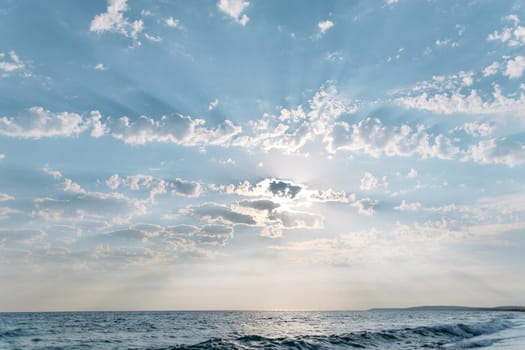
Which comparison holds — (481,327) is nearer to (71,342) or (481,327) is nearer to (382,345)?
(382,345)

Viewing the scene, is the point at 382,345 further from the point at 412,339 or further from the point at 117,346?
the point at 117,346

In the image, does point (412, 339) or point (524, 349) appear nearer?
point (524, 349)

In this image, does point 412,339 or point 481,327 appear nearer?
point 412,339

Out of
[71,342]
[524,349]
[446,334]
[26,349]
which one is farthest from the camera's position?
[446,334]

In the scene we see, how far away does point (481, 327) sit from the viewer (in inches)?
2281

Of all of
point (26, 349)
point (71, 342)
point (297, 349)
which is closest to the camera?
point (297, 349)

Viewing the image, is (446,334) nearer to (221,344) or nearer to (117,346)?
(221,344)

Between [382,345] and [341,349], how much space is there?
5.44 metres

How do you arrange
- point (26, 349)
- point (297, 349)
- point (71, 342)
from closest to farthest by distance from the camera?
1. point (297, 349)
2. point (26, 349)
3. point (71, 342)

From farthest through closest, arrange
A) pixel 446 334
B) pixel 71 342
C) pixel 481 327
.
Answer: pixel 481 327, pixel 446 334, pixel 71 342

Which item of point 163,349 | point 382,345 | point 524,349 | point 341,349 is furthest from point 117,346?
point 524,349

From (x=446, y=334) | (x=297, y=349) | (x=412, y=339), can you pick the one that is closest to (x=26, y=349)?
(x=297, y=349)

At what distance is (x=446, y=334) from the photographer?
162 feet

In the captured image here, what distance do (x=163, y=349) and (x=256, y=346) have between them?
7796 mm
